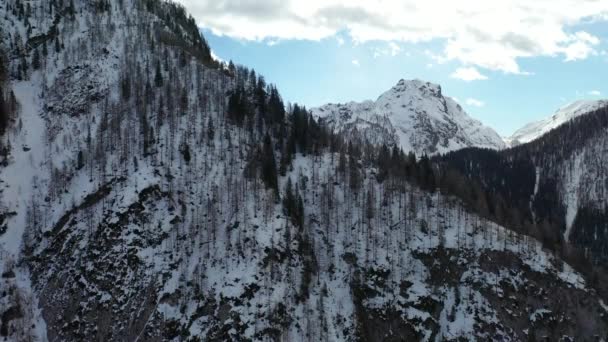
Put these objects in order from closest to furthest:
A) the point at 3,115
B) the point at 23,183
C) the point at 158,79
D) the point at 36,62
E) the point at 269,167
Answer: the point at 23,183 < the point at 269,167 < the point at 3,115 < the point at 158,79 < the point at 36,62

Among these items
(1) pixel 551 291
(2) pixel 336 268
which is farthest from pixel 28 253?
(1) pixel 551 291

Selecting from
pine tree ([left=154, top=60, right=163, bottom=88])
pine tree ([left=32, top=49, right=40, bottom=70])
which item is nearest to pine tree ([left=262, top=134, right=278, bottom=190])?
pine tree ([left=154, top=60, right=163, bottom=88])

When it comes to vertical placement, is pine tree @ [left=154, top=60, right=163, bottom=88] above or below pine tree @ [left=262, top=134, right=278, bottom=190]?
above

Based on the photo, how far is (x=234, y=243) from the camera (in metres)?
118

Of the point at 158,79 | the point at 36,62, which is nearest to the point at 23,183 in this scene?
the point at 158,79

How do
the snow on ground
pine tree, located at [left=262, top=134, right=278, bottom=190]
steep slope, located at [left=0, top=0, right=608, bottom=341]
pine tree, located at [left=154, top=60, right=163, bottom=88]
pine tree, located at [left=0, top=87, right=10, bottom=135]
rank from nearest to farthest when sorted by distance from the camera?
steep slope, located at [left=0, top=0, right=608, bottom=341], the snow on ground, pine tree, located at [left=262, top=134, right=278, bottom=190], pine tree, located at [left=0, top=87, right=10, bottom=135], pine tree, located at [left=154, top=60, right=163, bottom=88]

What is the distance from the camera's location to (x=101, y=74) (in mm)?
176125

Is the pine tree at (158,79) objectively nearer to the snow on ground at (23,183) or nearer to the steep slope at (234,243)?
the steep slope at (234,243)

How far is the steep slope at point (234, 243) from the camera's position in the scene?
107 m

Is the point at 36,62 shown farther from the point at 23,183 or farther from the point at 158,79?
the point at 23,183

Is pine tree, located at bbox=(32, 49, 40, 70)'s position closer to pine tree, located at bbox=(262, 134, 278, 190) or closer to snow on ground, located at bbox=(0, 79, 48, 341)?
snow on ground, located at bbox=(0, 79, 48, 341)

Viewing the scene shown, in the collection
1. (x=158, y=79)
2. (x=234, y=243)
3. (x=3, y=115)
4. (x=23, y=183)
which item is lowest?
(x=234, y=243)

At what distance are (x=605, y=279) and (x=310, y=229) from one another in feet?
246

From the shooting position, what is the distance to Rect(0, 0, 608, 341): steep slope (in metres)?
107
